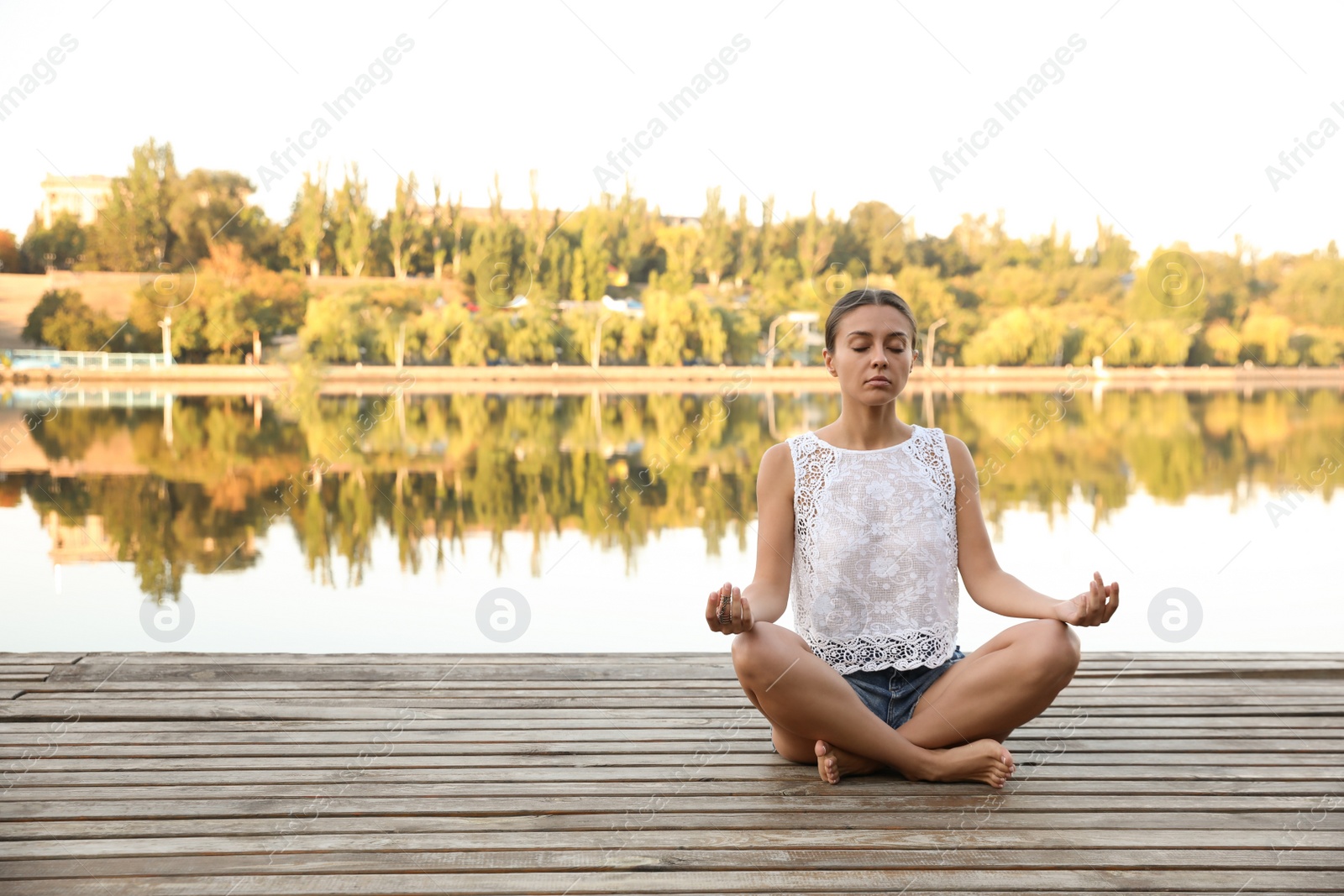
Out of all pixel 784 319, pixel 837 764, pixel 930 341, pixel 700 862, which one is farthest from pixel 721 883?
pixel 930 341

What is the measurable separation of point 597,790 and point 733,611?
443 mm

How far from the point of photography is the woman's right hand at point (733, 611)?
184 centimetres

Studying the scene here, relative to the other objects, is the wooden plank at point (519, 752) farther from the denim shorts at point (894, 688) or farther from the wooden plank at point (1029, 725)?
the denim shorts at point (894, 688)

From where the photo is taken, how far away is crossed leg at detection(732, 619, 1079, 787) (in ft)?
6.55

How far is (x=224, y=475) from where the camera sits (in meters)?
11.6

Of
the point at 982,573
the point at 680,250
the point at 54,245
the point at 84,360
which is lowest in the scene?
the point at 982,573

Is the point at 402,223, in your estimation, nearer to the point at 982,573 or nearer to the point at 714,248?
the point at 714,248

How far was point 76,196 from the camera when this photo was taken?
45.5 meters

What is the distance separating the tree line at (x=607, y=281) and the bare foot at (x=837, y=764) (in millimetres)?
31396

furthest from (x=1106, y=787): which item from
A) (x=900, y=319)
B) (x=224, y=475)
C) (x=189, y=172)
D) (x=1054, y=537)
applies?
(x=189, y=172)

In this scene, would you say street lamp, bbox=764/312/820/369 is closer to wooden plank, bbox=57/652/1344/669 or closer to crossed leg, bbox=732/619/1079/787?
wooden plank, bbox=57/652/1344/669

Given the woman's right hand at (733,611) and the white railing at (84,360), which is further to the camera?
the white railing at (84,360)

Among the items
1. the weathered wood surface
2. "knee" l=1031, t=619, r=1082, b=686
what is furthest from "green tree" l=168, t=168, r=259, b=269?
"knee" l=1031, t=619, r=1082, b=686

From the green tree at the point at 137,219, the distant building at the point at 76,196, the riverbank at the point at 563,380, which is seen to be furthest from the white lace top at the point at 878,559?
the distant building at the point at 76,196
